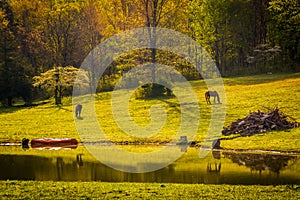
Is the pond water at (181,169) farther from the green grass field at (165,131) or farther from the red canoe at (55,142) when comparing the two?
the red canoe at (55,142)

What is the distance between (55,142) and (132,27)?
4324 centimetres

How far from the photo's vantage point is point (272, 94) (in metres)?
54.4

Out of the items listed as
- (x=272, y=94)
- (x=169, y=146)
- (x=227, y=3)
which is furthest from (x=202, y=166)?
(x=227, y=3)

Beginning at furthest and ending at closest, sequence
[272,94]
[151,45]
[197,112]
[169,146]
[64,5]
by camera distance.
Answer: [64,5] < [151,45] < [272,94] < [197,112] < [169,146]

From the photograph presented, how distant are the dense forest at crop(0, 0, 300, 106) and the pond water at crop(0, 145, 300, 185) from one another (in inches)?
1369

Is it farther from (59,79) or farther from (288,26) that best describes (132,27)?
(288,26)

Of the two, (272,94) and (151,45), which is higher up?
(151,45)

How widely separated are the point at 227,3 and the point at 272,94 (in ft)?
100.0

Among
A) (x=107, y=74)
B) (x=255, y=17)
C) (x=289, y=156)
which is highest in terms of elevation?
(x=255, y=17)

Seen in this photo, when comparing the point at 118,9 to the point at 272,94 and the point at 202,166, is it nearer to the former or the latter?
the point at 272,94

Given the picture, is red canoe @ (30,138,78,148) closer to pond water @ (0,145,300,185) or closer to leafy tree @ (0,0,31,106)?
pond water @ (0,145,300,185)

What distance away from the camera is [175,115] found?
50.8 metres

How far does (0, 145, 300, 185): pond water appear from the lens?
26.1m

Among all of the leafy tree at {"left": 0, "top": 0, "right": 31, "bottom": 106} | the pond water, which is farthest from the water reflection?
the leafy tree at {"left": 0, "top": 0, "right": 31, "bottom": 106}
